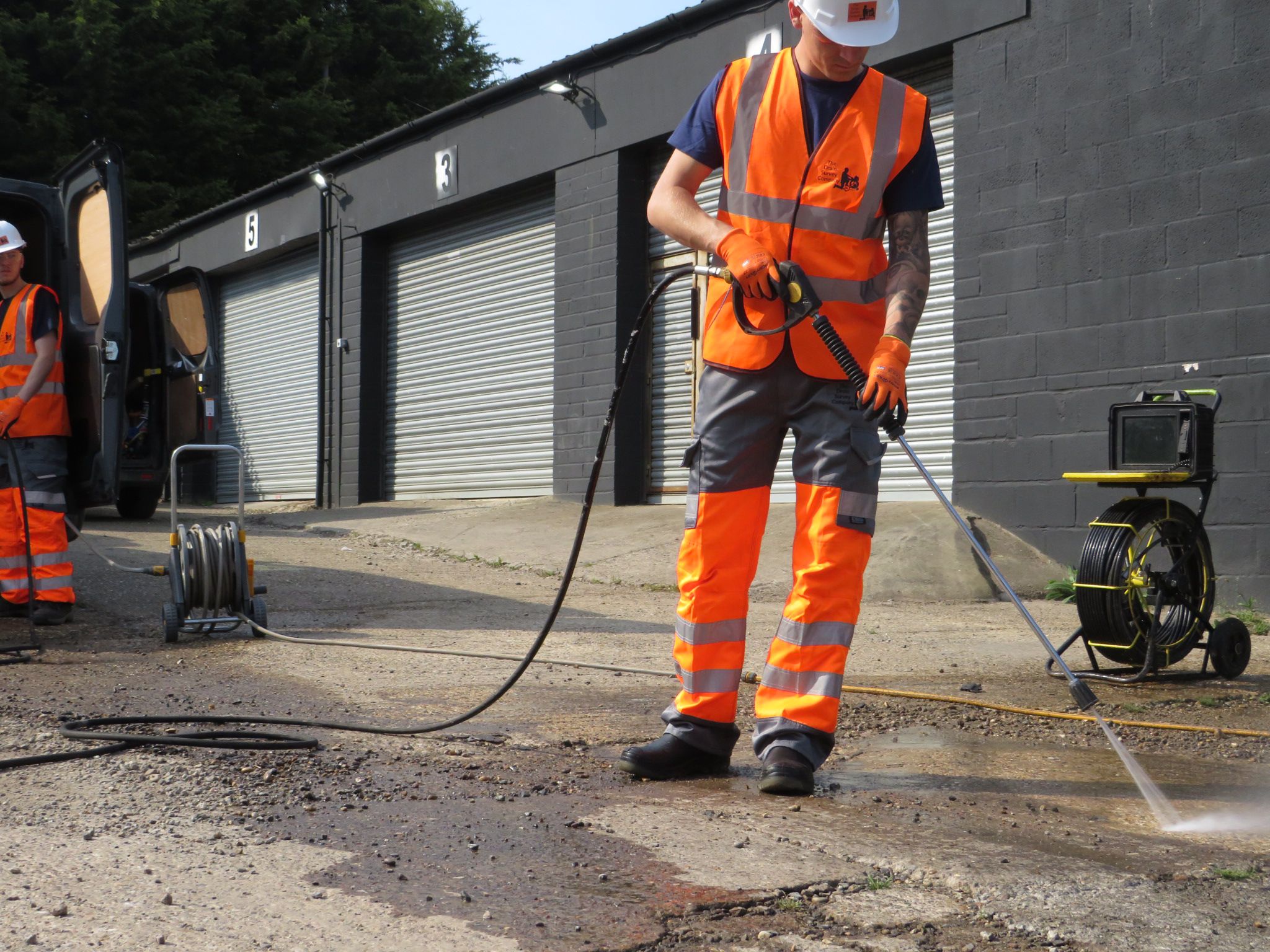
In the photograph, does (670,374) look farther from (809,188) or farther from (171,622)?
(809,188)

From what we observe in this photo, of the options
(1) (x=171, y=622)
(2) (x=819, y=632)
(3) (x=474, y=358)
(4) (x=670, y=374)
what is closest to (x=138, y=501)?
(3) (x=474, y=358)

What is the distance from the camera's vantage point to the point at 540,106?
1381 cm

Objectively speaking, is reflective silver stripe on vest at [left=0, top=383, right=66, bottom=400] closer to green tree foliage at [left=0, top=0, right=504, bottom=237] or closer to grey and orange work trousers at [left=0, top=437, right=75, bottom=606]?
grey and orange work trousers at [left=0, top=437, right=75, bottom=606]

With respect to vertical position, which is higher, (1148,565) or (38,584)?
(1148,565)

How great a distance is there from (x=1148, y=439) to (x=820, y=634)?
274cm

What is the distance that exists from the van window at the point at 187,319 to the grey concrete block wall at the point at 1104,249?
6.50m

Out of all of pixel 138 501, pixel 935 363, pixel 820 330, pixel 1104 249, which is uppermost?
pixel 1104 249

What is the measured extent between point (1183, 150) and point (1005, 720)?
17.7ft

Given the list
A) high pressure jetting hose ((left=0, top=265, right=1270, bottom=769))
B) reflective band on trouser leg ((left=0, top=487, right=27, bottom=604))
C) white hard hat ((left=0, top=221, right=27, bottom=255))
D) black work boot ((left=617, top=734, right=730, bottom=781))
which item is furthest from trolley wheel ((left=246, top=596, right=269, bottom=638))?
black work boot ((left=617, top=734, right=730, bottom=781))

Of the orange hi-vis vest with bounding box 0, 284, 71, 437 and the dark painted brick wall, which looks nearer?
the orange hi-vis vest with bounding box 0, 284, 71, 437

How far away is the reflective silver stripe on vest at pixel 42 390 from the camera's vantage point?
657cm

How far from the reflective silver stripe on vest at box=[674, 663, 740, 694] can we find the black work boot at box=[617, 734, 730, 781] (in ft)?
0.44

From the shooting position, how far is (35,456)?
6.52 metres

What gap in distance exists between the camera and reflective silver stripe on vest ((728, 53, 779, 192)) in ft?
11.2
